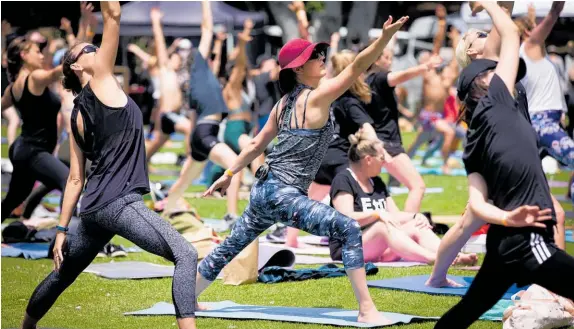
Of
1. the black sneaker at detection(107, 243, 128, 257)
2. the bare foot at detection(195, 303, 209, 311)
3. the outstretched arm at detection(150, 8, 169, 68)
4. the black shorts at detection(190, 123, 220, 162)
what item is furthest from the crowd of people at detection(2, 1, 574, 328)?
the outstretched arm at detection(150, 8, 169, 68)

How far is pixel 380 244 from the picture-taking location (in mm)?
9312

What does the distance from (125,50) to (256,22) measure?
493 centimetres

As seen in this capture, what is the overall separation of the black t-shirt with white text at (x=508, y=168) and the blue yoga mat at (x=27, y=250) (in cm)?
614

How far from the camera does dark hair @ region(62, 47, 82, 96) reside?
254 inches

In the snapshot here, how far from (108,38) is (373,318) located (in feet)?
8.02

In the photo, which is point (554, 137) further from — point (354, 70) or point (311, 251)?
point (354, 70)

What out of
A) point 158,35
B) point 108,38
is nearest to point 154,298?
point 108,38

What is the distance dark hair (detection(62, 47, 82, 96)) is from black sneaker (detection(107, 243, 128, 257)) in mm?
3979

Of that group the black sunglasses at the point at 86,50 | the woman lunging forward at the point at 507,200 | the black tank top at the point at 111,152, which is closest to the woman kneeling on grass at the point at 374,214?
the black tank top at the point at 111,152

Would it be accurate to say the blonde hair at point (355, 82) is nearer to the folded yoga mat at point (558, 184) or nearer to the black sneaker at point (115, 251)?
the black sneaker at point (115, 251)

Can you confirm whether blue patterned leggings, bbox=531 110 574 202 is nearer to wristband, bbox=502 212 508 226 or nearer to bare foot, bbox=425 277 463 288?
bare foot, bbox=425 277 463 288

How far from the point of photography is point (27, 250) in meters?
10.6

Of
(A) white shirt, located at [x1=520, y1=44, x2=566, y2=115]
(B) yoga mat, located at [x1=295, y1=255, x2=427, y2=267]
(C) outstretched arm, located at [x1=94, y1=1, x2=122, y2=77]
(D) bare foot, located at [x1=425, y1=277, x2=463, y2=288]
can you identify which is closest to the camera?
(C) outstretched arm, located at [x1=94, y1=1, x2=122, y2=77]

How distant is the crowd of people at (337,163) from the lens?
5.11 metres
